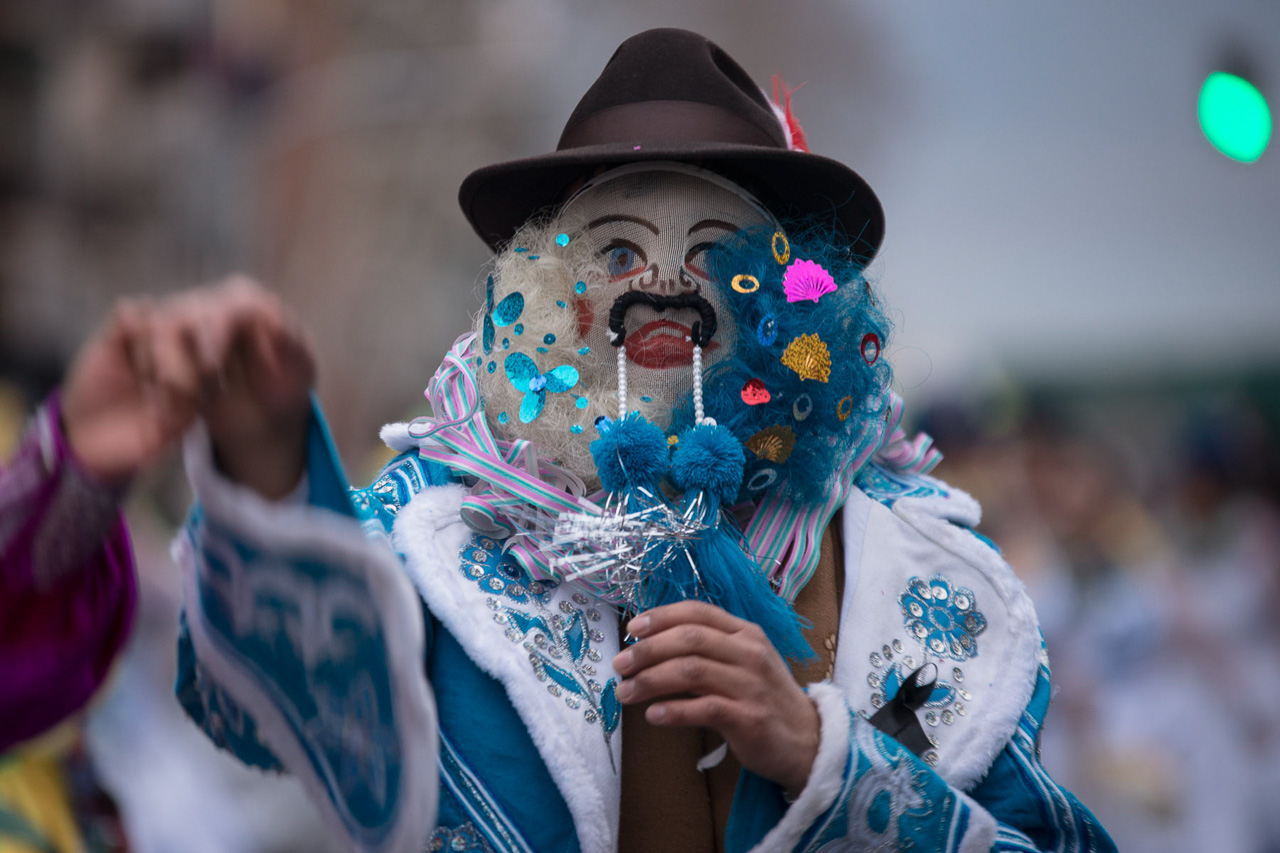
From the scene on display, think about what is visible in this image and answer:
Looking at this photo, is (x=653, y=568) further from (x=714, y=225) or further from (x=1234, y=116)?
(x=1234, y=116)

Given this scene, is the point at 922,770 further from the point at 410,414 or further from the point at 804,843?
the point at 410,414

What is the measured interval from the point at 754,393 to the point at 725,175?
422mm

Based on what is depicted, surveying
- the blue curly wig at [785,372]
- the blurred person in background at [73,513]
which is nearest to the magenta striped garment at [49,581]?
the blurred person in background at [73,513]

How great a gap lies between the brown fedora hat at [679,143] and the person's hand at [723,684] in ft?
2.52

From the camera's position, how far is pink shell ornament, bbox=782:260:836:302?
181 centimetres

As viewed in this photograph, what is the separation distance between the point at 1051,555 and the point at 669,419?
11.4 feet

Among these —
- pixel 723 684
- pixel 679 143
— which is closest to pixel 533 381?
pixel 679 143

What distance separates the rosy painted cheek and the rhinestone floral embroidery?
692mm

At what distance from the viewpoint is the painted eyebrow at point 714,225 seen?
1.87 metres

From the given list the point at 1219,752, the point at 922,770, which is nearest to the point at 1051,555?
the point at 1219,752

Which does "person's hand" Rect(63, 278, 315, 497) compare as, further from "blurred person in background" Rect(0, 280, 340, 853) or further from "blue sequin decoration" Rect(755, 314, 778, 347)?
"blue sequin decoration" Rect(755, 314, 778, 347)

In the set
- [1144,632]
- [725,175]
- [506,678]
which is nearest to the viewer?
[506,678]

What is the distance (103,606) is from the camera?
1.27m

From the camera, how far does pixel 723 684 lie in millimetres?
1486
